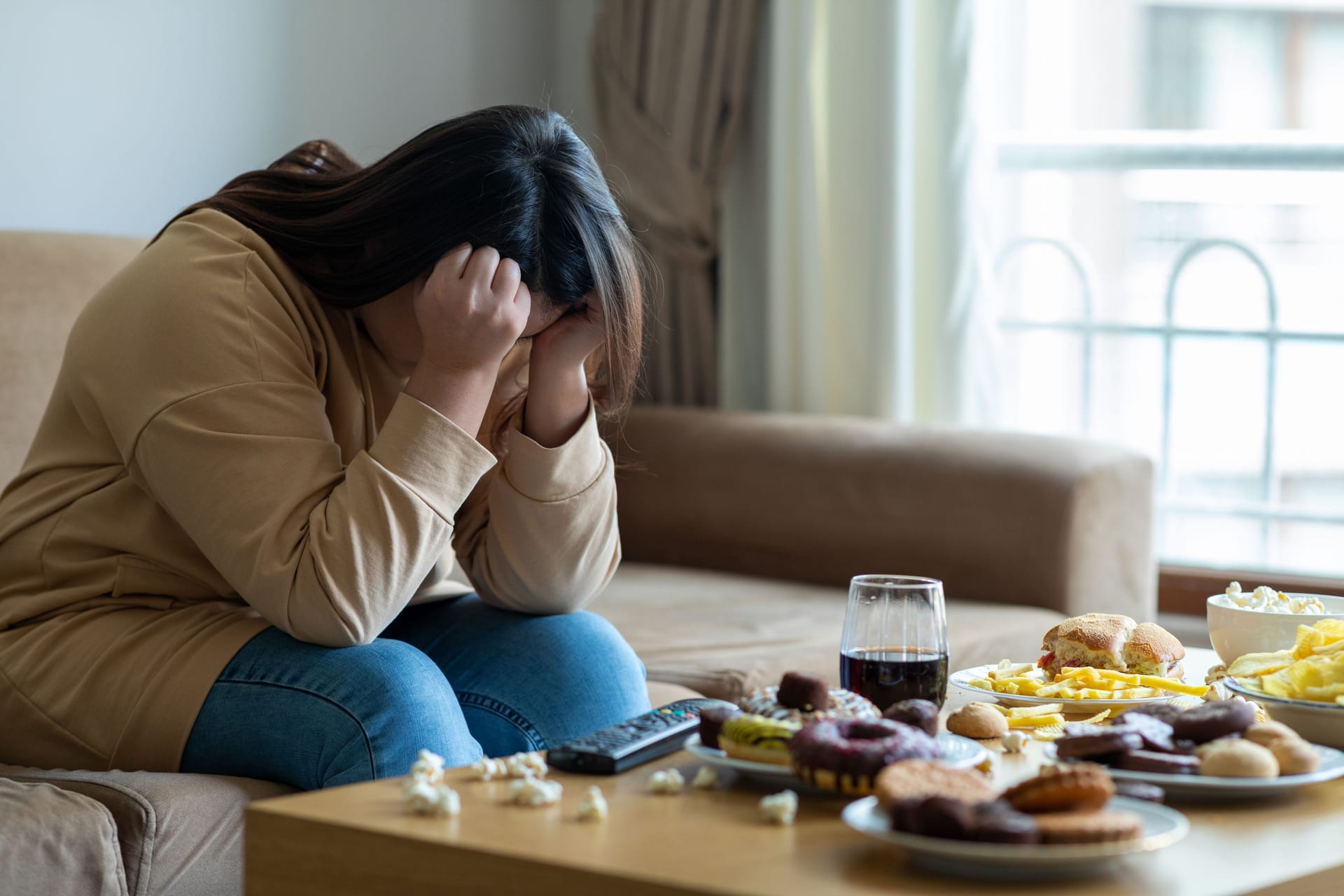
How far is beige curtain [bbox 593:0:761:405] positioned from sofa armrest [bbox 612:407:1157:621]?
35 centimetres

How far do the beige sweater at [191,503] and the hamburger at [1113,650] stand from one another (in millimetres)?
480

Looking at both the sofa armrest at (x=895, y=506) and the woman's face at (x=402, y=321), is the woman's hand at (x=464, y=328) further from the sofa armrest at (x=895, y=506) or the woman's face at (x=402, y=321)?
the sofa armrest at (x=895, y=506)

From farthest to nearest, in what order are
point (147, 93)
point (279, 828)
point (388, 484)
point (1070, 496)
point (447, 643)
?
point (147, 93) → point (1070, 496) → point (447, 643) → point (388, 484) → point (279, 828)

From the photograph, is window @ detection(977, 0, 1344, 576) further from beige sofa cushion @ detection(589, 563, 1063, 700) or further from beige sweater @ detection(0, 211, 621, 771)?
beige sweater @ detection(0, 211, 621, 771)

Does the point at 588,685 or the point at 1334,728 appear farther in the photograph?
the point at 588,685

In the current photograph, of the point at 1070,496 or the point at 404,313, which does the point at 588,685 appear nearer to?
the point at 404,313

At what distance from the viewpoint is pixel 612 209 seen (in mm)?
1320

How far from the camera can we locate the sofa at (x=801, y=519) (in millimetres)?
1801

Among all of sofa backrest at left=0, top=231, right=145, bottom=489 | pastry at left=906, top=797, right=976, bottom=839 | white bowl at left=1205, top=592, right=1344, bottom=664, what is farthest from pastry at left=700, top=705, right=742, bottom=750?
sofa backrest at left=0, top=231, right=145, bottom=489

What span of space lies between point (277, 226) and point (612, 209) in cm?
28

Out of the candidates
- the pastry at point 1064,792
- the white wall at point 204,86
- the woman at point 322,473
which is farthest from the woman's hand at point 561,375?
the white wall at point 204,86

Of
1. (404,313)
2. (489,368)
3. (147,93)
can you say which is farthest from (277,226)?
(147,93)

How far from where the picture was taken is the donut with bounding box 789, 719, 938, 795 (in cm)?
84

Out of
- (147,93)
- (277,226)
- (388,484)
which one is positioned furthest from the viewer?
(147,93)
